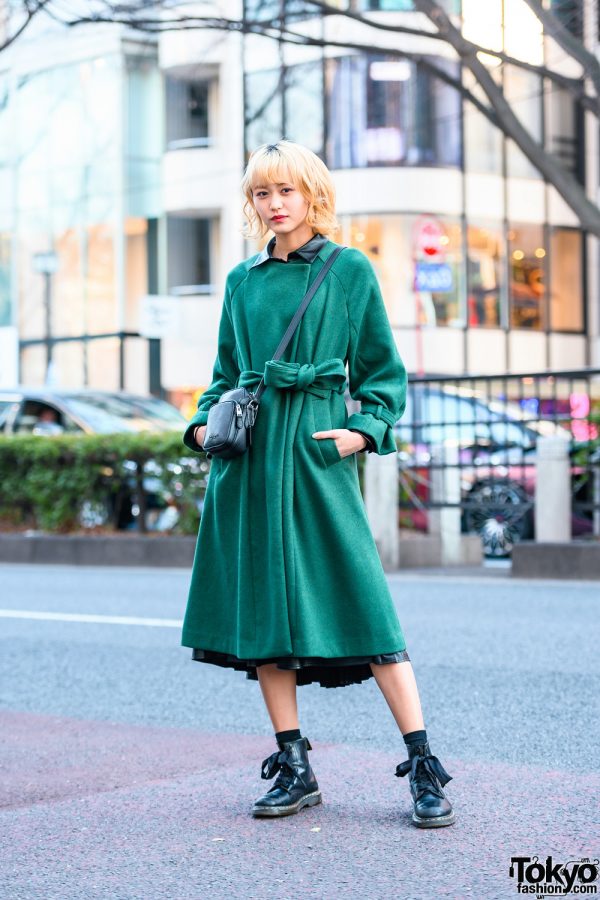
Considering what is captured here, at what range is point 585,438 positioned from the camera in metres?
12.9

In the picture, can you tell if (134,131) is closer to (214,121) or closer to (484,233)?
(214,121)

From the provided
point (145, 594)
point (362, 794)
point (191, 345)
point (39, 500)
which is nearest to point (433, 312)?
point (191, 345)

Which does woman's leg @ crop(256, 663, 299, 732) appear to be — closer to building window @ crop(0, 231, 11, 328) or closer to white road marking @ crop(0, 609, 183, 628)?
white road marking @ crop(0, 609, 183, 628)

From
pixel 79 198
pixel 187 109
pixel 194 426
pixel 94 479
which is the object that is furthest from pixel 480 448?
pixel 79 198

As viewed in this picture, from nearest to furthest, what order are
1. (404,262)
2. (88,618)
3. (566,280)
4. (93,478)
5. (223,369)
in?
1. (223,369)
2. (88,618)
3. (93,478)
4. (404,262)
5. (566,280)

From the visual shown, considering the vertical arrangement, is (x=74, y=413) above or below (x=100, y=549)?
above

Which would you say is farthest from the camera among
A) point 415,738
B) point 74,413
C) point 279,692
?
point 74,413

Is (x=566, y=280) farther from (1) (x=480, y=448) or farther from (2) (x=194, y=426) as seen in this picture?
(2) (x=194, y=426)

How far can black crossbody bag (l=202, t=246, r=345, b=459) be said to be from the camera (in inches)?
165

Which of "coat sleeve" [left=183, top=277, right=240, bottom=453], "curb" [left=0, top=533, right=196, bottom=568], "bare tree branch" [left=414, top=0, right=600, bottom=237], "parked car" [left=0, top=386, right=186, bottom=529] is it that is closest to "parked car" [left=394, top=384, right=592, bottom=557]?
"curb" [left=0, top=533, right=196, bottom=568]

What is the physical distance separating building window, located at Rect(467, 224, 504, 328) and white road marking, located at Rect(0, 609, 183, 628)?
946 inches

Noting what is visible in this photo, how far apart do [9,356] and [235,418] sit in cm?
3727

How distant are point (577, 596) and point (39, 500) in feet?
22.4

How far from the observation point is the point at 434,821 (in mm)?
4125
